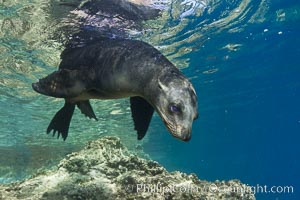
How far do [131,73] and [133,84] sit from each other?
197 millimetres

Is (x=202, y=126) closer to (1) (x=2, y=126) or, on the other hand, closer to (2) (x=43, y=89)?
(1) (x=2, y=126)

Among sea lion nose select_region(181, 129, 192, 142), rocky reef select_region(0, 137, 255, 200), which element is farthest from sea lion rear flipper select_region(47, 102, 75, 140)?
sea lion nose select_region(181, 129, 192, 142)

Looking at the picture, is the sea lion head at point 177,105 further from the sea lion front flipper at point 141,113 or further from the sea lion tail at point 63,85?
the sea lion tail at point 63,85

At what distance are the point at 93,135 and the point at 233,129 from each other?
2914 cm

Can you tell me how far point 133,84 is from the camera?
5.01m

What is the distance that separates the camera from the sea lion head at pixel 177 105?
154 inches

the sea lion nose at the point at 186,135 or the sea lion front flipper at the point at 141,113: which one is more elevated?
the sea lion front flipper at the point at 141,113

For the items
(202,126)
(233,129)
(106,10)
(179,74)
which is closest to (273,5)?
Result: (106,10)

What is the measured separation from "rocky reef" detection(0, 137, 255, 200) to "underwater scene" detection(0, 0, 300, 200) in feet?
0.06

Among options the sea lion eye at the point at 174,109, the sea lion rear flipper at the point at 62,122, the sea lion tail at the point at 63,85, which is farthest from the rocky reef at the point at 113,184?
the sea lion eye at the point at 174,109

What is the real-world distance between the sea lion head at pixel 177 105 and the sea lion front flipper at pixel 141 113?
56.4 inches

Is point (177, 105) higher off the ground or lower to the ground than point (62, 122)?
lower

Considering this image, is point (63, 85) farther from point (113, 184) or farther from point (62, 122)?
point (113, 184)

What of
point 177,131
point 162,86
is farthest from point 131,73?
point 177,131
